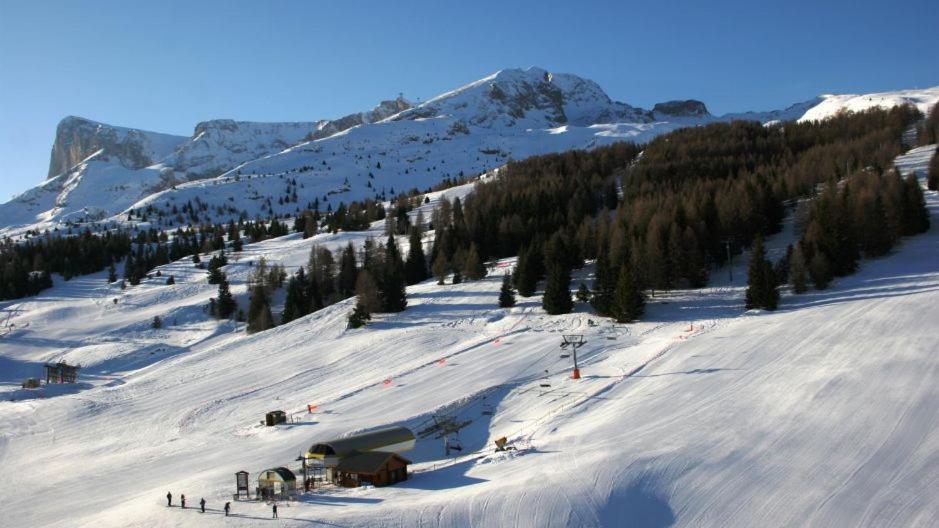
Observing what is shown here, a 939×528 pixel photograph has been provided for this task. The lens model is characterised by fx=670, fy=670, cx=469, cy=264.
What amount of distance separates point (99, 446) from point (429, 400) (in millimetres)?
19455

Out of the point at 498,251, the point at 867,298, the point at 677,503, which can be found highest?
the point at 498,251

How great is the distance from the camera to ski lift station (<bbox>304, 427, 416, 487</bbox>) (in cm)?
2811

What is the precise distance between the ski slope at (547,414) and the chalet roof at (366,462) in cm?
100

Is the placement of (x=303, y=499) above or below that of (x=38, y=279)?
below

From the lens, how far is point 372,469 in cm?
2780

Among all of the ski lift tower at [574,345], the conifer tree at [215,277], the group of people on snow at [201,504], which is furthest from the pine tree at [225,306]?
the group of people on snow at [201,504]

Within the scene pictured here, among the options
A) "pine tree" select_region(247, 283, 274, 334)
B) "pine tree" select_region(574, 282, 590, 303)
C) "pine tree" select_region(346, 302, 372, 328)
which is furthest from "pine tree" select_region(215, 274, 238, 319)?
"pine tree" select_region(574, 282, 590, 303)

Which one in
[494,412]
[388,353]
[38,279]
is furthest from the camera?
[38,279]

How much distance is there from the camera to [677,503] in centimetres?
2378

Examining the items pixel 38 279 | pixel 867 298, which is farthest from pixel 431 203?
pixel 867 298

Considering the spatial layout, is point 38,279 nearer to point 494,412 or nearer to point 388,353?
point 388,353

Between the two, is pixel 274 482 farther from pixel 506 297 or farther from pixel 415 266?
pixel 415 266

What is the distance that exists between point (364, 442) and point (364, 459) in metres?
1.88

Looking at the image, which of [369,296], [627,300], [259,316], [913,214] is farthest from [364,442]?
[913,214]
